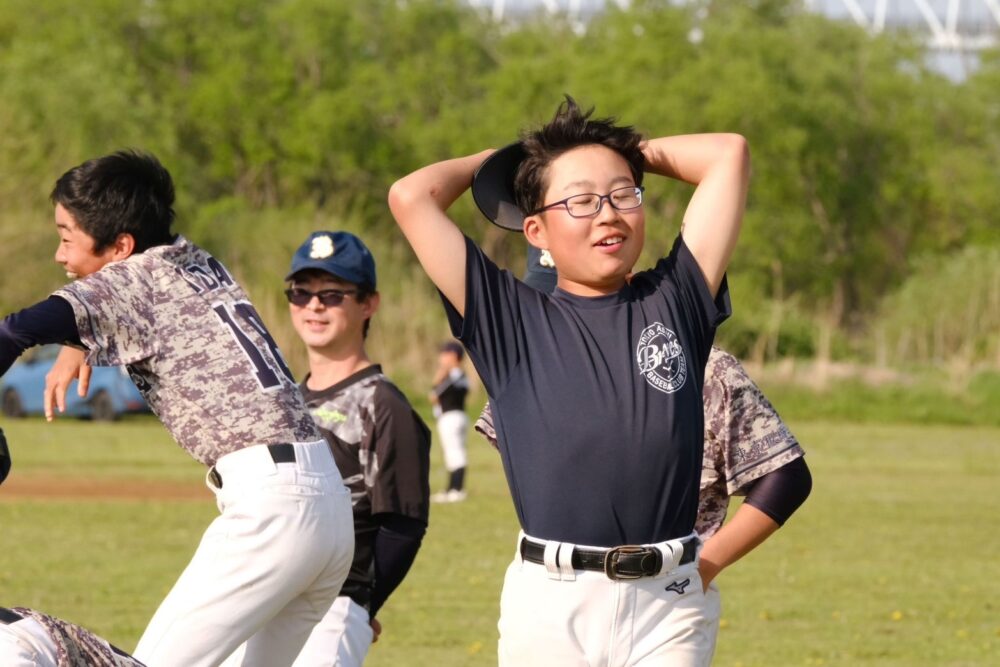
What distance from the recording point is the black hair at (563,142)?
14.0 feet

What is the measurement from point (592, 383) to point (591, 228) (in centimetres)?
38

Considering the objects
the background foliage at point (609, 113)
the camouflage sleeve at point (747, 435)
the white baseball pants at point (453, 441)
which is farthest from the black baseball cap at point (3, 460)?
the background foliage at point (609, 113)

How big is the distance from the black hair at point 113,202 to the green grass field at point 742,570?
4.82m

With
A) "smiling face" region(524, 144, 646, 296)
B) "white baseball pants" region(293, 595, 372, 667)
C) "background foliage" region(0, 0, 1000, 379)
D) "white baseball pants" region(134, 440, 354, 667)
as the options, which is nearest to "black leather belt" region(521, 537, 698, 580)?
"smiling face" region(524, 144, 646, 296)

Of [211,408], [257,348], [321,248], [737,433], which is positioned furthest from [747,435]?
[321,248]

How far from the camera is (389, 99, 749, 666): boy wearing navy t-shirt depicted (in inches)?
158

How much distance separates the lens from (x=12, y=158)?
44406mm

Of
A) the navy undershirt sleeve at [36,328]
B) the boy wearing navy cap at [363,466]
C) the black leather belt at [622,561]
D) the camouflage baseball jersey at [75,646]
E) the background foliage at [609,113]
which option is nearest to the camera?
the camouflage baseball jersey at [75,646]

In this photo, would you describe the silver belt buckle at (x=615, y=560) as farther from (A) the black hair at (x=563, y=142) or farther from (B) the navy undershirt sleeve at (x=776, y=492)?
(B) the navy undershirt sleeve at (x=776, y=492)

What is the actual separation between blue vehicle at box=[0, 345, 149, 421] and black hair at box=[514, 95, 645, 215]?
93.3ft

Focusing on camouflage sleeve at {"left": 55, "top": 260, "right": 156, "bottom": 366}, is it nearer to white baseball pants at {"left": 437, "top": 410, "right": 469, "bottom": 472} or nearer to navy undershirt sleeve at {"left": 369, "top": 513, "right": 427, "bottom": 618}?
navy undershirt sleeve at {"left": 369, "top": 513, "right": 427, "bottom": 618}

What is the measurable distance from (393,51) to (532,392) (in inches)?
2743

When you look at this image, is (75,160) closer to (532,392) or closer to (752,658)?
(752,658)

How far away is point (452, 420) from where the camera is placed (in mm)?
19562
